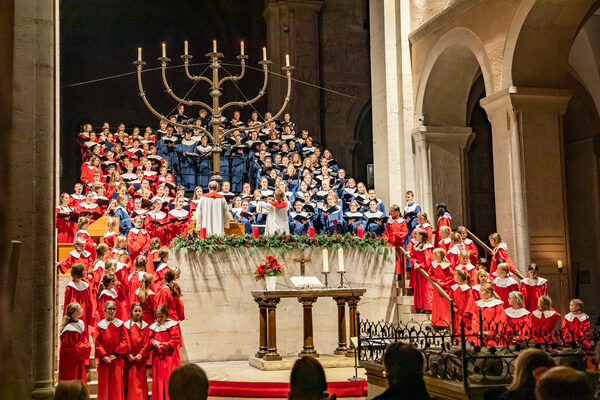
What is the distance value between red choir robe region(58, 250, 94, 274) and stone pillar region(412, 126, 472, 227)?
8.05m

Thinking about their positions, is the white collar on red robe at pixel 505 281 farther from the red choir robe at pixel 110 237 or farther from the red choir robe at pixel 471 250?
the red choir robe at pixel 110 237

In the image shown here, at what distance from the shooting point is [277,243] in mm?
13430

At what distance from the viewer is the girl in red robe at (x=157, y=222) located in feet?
47.6

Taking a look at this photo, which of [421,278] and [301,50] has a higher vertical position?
[301,50]

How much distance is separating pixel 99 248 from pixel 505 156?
772cm

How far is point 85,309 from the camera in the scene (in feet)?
36.3

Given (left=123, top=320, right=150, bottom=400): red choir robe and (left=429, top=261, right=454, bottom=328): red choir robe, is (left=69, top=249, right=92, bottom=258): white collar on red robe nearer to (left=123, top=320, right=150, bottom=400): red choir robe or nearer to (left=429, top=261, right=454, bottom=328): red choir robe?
(left=123, top=320, right=150, bottom=400): red choir robe

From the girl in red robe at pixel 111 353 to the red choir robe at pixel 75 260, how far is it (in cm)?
376

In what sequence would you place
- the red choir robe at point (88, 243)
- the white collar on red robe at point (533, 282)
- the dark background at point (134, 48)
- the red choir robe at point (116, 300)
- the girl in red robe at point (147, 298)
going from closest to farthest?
the girl in red robe at point (147, 298) < the red choir robe at point (116, 300) < the white collar on red robe at point (533, 282) < the red choir robe at point (88, 243) < the dark background at point (134, 48)

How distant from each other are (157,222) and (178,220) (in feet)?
1.56

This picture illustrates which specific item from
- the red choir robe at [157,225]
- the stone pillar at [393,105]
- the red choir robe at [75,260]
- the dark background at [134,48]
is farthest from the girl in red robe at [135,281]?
the dark background at [134,48]

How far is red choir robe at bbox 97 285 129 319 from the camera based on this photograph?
10109mm

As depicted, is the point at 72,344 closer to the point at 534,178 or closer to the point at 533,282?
the point at 533,282

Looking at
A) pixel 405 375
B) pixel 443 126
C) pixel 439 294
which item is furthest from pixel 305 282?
pixel 405 375
